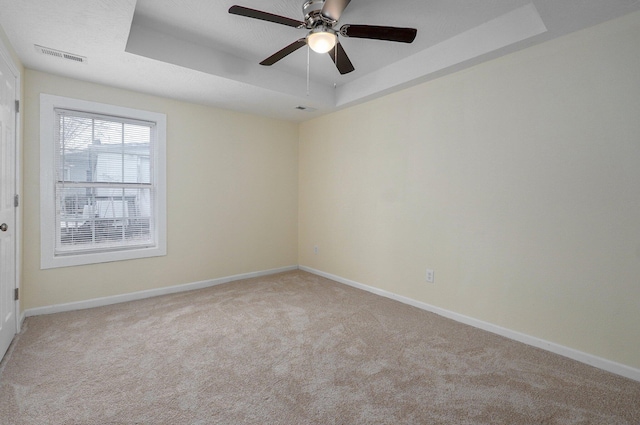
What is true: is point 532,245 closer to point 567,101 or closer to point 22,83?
point 567,101

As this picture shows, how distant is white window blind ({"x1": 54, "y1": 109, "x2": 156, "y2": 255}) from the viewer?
312 cm

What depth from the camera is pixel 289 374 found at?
204 cm

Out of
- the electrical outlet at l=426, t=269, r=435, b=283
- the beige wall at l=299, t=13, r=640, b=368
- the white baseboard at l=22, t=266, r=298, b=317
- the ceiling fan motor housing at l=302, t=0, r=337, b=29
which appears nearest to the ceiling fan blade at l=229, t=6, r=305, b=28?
the ceiling fan motor housing at l=302, t=0, r=337, b=29

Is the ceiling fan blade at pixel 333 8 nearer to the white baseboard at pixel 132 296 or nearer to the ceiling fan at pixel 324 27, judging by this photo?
the ceiling fan at pixel 324 27

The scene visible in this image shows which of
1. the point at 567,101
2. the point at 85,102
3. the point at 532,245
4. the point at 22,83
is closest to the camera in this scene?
the point at 567,101

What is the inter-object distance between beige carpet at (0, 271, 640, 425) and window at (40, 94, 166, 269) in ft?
2.42

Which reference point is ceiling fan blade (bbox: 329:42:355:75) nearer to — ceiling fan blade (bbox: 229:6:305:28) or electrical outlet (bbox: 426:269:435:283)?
ceiling fan blade (bbox: 229:6:305:28)

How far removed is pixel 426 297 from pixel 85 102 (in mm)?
4106

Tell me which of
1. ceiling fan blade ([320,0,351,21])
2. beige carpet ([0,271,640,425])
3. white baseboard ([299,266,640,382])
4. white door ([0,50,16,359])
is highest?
ceiling fan blade ([320,0,351,21])

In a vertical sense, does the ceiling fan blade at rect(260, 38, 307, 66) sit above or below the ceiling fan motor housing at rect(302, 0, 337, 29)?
below

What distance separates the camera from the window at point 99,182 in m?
3.00

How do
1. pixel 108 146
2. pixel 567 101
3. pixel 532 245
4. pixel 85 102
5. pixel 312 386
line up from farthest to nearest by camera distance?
pixel 108 146 → pixel 85 102 → pixel 532 245 → pixel 567 101 → pixel 312 386

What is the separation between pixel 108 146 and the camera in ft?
11.0

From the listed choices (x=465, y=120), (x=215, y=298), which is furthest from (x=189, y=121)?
(x=465, y=120)
